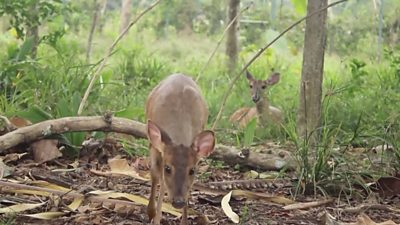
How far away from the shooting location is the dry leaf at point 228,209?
137 inches

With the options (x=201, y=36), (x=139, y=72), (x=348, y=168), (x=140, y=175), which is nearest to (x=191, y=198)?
(x=140, y=175)

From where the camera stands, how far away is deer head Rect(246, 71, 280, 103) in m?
8.48

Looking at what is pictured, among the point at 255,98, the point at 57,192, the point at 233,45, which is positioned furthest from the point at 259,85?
the point at 57,192

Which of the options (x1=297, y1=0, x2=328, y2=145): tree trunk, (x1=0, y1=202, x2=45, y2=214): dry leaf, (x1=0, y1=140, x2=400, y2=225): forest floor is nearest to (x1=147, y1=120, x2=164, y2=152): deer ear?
(x1=0, y1=140, x2=400, y2=225): forest floor

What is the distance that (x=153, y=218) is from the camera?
3533 mm

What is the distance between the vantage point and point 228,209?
3656 millimetres

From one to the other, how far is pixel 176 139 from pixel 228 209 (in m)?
0.52

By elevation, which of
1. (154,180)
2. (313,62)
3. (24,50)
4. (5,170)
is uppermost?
(313,62)

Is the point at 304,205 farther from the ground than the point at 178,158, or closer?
closer

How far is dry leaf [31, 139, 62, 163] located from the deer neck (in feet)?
10.4

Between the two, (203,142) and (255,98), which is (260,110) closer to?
(255,98)

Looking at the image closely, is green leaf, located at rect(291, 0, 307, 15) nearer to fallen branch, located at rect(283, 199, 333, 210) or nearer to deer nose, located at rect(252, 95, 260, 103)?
fallen branch, located at rect(283, 199, 333, 210)

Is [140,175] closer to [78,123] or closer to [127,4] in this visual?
[78,123]

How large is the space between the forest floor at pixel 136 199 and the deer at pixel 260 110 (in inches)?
90.6
